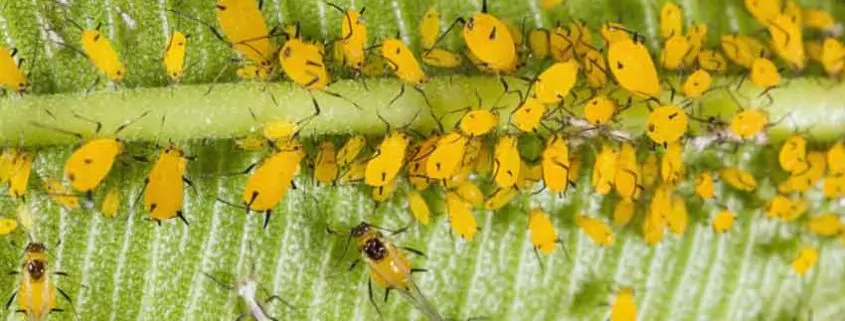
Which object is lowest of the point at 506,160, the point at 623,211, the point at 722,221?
the point at 722,221

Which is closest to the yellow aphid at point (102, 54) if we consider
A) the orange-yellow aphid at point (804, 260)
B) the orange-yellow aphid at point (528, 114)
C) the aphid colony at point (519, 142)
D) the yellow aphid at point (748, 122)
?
the aphid colony at point (519, 142)

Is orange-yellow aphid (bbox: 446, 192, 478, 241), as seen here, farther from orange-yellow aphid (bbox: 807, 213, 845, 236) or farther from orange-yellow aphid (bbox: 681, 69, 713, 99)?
orange-yellow aphid (bbox: 807, 213, 845, 236)

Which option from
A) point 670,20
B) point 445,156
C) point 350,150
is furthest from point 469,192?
point 670,20

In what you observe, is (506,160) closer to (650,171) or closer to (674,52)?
(650,171)

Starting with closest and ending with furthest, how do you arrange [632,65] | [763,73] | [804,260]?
[632,65] → [763,73] → [804,260]

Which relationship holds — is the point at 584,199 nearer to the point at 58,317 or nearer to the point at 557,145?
the point at 557,145

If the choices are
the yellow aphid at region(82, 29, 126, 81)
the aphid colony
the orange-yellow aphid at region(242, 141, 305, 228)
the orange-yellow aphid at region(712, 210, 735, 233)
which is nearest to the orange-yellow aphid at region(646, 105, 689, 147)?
the aphid colony

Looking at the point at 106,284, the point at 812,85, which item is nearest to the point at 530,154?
the point at 812,85

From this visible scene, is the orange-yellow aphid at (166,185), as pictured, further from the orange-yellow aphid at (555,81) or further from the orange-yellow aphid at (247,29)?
the orange-yellow aphid at (555,81)
